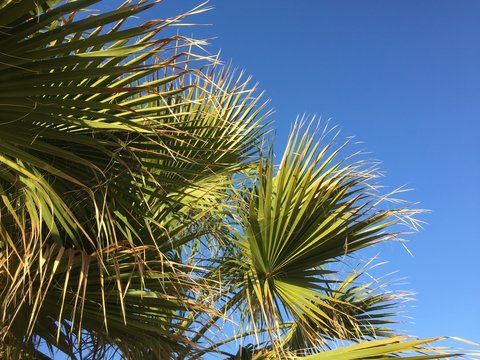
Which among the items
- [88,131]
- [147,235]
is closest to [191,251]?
[147,235]

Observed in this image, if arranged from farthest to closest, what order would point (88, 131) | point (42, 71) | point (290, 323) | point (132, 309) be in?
point (290, 323) → point (132, 309) → point (88, 131) → point (42, 71)

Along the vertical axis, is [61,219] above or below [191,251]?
below

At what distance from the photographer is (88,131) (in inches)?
84.8

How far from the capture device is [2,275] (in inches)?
96.6

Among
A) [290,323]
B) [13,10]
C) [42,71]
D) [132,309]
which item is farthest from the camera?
[290,323]

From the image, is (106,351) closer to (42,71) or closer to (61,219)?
(61,219)

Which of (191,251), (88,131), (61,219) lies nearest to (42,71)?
(88,131)

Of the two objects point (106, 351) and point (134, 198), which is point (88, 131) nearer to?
point (134, 198)

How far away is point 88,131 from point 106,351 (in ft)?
4.36

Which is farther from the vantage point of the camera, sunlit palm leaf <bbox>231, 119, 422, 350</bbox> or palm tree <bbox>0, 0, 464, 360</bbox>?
sunlit palm leaf <bbox>231, 119, 422, 350</bbox>

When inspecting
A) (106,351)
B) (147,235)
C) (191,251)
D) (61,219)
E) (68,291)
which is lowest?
(106,351)

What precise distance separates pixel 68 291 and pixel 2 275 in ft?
1.09

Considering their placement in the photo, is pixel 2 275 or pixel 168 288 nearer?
pixel 2 275

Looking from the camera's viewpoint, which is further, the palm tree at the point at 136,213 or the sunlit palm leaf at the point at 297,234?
the sunlit palm leaf at the point at 297,234
